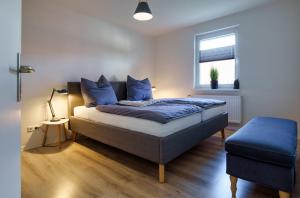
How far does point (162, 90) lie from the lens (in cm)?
478

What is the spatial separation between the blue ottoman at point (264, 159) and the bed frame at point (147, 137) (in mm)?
543

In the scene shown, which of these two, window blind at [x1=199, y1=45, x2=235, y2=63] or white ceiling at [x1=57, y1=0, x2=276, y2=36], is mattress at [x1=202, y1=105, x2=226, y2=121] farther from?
white ceiling at [x1=57, y1=0, x2=276, y2=36]

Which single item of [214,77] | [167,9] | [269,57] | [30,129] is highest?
[167,9]

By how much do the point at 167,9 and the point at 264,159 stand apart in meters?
2.83

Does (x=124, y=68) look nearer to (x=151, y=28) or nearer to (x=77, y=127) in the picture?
(x=151, y=28)

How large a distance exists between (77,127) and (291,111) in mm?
3595

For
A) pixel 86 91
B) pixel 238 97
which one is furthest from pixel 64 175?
pixel 238 97

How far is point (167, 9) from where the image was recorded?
311 cm

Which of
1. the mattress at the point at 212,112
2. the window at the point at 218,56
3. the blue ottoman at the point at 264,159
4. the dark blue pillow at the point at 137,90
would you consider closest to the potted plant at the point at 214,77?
the window at the point at 218,56

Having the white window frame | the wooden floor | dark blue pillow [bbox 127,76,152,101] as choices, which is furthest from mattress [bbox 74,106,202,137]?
the white window frame

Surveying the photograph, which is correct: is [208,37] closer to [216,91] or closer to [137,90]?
[216,91]

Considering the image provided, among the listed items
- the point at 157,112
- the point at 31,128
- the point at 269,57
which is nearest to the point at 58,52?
the point at 31,128

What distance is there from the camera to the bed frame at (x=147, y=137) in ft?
5.52

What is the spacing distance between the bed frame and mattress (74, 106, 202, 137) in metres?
0.04
